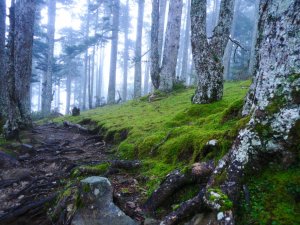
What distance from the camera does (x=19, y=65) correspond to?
8828mm

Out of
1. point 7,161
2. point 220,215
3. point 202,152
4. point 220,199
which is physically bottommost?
point 7,161

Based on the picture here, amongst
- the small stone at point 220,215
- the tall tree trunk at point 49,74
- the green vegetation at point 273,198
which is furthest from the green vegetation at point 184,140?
the tall tree trunk at point 49,74

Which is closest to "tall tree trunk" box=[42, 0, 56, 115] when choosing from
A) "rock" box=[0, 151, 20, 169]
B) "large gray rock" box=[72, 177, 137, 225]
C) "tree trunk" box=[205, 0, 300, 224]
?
"rock" box=[0, 151, 20, 169]

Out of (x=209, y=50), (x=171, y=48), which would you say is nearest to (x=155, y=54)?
(x=171, y=48)

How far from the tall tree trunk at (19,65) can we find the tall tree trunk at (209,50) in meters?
5.69

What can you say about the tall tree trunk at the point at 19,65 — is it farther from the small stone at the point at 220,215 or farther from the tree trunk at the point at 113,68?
the tree trunk at the point at 113,68

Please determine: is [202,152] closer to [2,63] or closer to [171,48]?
[2,63]

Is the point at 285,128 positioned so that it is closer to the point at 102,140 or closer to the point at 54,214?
the point at 54,214

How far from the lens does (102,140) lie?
8.62m

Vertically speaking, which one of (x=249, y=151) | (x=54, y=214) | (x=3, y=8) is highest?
(x=3, y=8)

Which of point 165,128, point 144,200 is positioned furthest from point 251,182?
point 165,128

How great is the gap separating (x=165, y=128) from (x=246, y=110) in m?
2.50

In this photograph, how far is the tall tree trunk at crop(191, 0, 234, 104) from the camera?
6.49m

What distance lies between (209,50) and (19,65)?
6.57 metres
